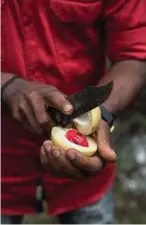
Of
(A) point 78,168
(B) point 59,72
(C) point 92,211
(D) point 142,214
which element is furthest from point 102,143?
(D) point 142,214

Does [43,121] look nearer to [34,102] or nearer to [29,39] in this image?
[34,102]

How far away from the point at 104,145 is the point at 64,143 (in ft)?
0.31

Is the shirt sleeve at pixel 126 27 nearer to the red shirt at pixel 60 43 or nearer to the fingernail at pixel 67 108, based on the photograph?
the red shirt at pixel 60 43

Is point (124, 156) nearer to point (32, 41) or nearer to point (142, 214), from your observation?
point (142, 214)

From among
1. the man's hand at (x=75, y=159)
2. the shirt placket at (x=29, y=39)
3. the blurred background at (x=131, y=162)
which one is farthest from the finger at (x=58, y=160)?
the blurred background at (x=131, y=162)

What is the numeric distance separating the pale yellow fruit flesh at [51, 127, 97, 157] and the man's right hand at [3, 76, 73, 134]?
0.13ft

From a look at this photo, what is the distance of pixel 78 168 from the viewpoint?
1.68 m

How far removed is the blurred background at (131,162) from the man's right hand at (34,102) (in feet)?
4.58

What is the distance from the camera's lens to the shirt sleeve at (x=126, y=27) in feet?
6.24

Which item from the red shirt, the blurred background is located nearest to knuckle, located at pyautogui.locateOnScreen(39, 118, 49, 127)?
the red shirt

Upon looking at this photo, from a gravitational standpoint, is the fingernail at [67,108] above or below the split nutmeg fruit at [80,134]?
above

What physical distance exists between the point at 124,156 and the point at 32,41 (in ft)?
5.04

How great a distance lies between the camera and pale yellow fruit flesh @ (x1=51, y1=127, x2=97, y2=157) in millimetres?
1662

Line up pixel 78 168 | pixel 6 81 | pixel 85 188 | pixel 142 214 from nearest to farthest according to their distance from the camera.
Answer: pixel 78 168, pixel 6 81, pixel 85 188, pixel 142 214
